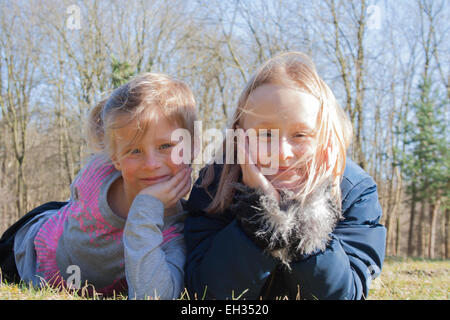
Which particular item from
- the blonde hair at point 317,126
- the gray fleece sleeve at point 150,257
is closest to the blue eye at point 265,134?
the blonde hair at point 317,126

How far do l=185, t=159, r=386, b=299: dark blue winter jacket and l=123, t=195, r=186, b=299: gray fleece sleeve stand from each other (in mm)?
73

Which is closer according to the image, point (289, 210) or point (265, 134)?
point (289, 210)

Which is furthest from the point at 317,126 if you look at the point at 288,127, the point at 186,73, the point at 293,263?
the point at 186,73

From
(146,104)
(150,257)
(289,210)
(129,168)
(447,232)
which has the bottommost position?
(447,232)

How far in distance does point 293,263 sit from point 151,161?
86 centimetres

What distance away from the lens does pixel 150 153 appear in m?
1.92

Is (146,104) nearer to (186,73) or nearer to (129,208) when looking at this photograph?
(129,208)

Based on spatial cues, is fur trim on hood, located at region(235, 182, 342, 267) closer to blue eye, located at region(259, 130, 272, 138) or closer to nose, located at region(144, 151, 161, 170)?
blue eye, located at region(259, 130, 272, 138)

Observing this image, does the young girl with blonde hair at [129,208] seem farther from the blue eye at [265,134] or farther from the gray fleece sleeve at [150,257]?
the blue eye at [265,134]

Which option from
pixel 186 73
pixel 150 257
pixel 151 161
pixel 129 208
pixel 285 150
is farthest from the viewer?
pixel 186 73

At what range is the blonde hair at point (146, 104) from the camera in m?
1.96

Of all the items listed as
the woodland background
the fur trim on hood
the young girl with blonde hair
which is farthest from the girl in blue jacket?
the woodland background

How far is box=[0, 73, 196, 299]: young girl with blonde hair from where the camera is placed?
5.79ft
